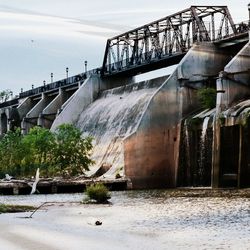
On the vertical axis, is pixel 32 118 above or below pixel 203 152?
above

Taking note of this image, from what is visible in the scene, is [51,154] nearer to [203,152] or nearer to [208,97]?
[208,97]

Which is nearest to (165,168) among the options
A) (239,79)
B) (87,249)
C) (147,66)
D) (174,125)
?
(174,125)

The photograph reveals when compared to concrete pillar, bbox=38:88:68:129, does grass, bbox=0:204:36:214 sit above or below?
below

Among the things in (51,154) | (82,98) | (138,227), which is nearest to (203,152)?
(51,154)

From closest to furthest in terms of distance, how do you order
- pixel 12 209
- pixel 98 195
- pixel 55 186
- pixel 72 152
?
pixel 12 209 → pixel 98 195 → pixel 55 186 → pixel 72 152

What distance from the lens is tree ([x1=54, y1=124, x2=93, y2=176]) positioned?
77375 millimetres

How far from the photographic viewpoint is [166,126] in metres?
69.0

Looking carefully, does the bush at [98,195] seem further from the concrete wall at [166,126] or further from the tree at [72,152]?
the tree at [72,152]

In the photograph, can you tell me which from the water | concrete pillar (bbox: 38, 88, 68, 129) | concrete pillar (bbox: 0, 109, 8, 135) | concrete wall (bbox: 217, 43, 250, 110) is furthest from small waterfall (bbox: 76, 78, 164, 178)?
concrete pillar (bbox: 0, 109, 8, 135)

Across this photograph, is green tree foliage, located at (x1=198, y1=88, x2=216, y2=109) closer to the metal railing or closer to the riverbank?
the riverbank

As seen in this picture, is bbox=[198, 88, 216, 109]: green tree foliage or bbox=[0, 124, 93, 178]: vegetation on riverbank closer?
bbox=[198, 88, 216, 109]: green tree foliage

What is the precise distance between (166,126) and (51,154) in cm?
1735

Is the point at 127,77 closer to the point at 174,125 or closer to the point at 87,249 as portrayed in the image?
the point at 174,125

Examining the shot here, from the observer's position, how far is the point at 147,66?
300 ft
